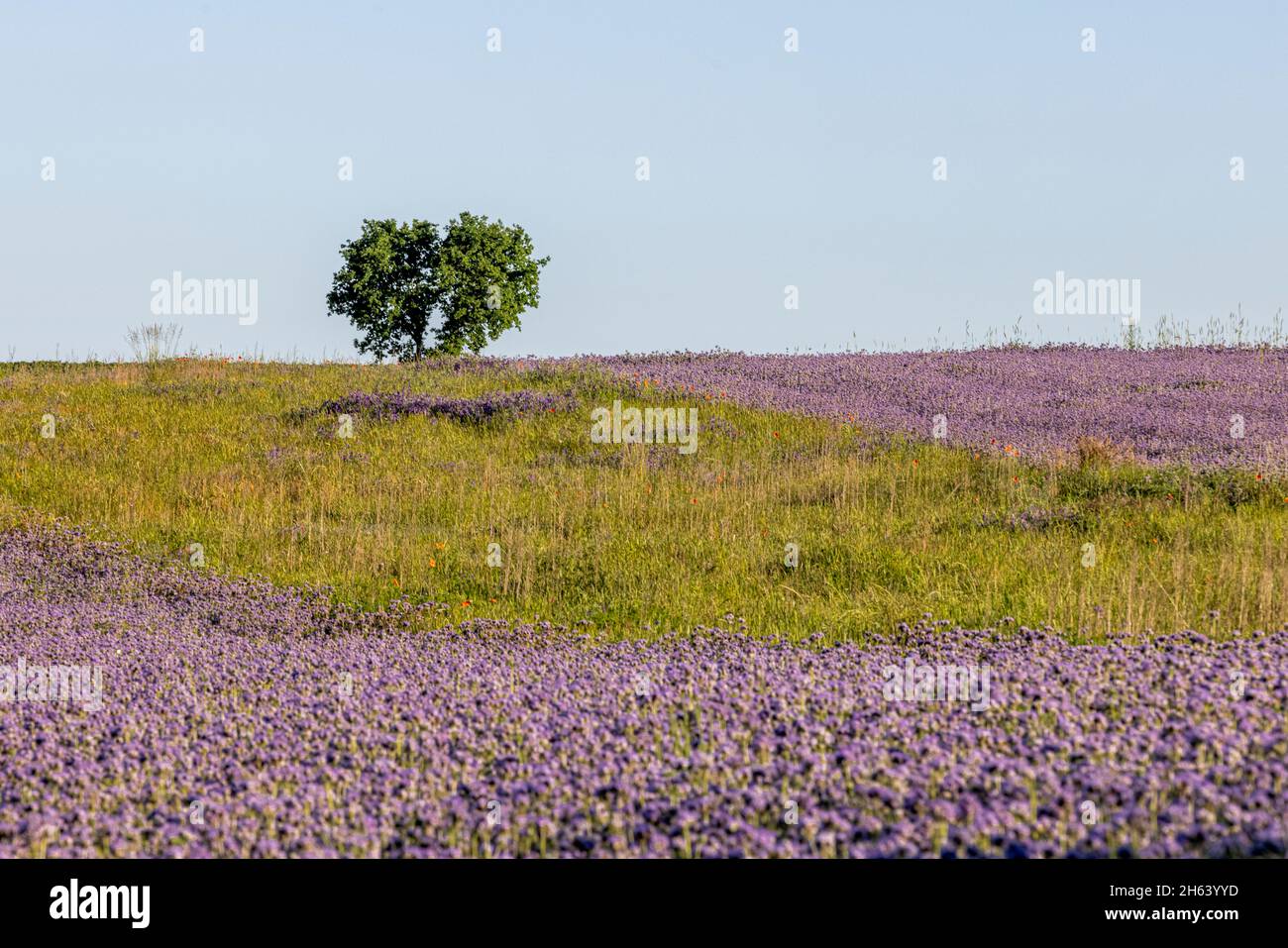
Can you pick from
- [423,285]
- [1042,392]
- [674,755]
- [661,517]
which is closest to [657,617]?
[661,517]

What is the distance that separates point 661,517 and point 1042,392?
35.4 ft

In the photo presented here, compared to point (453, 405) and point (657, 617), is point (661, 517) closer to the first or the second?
point (657, 617)

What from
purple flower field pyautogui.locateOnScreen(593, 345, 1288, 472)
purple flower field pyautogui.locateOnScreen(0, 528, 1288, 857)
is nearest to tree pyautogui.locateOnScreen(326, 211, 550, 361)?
purple flower field pyautogui.locateOnScreen(593, 345, 1288, 472)

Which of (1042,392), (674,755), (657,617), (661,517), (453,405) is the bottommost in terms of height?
(657,617)

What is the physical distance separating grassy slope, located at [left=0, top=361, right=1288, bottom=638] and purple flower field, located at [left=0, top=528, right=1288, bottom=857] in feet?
6.41

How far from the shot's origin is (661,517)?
1192 cm

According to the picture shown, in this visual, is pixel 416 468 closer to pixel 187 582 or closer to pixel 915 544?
pixel 187 582

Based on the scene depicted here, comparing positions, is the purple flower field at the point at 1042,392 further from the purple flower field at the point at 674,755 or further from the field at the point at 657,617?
the purple flower field at the point at 674,755

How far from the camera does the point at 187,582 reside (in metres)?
10.1

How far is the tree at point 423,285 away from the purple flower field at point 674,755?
36.4 m

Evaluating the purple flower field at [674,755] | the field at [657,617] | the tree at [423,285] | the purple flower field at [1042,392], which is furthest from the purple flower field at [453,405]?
the tree at [423,285]

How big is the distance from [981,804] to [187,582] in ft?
27.6

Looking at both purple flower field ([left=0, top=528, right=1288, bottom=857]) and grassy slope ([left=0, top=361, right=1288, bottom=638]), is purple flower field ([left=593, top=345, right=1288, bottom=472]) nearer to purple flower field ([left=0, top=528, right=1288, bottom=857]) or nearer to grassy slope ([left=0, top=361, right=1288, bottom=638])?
grassy slope ([left=0, top=361, right=1288, bottom=638])
